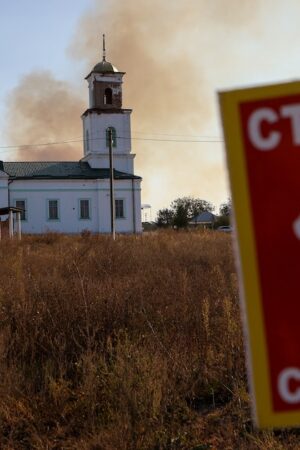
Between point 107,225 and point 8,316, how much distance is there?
44.5 metres

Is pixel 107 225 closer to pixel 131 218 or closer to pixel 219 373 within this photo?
pixel 131 218

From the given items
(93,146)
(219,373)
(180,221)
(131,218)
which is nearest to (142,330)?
(219,373)

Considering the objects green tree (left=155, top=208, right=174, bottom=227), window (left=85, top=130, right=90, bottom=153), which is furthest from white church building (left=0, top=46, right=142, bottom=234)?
green tree (left=155, top=208, right=174, bottom=227)

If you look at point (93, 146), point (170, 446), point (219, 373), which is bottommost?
point (170, 446)

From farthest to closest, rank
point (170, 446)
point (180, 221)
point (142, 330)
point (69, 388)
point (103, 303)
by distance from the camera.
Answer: point (180, 221), point (103, 303), point (142, 330), point (69, 388), point (170, 446)

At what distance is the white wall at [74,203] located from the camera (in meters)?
49.5

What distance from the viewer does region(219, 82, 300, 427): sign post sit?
4.32ft

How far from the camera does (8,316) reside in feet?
Answer: 20.0

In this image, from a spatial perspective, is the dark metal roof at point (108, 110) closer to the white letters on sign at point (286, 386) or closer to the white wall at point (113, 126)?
the white wall at point (113, 126)

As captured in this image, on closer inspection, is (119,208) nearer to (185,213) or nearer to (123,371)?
(185,213)

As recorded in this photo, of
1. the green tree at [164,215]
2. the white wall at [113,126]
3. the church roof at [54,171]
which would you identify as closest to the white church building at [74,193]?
the church roof at [54,171]

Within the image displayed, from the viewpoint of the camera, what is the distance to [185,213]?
64250 millimetres

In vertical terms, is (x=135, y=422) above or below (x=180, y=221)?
below

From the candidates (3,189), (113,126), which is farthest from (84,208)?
(113,126)
